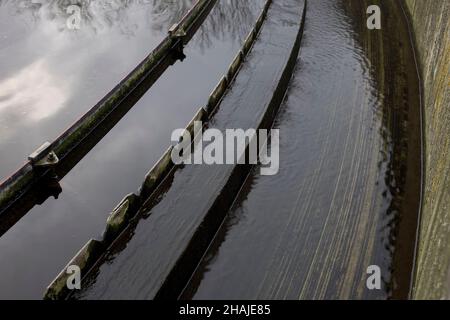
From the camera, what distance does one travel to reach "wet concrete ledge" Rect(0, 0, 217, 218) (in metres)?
11.2

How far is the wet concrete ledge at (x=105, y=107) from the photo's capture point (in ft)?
36.8

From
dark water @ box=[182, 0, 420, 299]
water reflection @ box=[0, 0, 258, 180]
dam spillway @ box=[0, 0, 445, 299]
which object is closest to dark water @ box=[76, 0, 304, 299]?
dam spillway @ box=[0, 0, 445, 299]

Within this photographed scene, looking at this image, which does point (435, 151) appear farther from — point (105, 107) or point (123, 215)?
point (105, 107)

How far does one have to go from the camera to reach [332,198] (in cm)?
1159

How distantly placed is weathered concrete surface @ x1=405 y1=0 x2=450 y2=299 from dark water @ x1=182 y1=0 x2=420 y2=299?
54 cm

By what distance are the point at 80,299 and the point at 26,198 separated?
150 inches

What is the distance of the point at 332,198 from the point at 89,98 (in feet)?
26.0

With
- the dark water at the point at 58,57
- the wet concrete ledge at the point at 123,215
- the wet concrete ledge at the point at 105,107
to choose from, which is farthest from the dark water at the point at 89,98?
the wet concrete ledge at the point at 123,215

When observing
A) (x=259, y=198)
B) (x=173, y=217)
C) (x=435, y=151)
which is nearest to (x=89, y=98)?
(x=173, y=217)

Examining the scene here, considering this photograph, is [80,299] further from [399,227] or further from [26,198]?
[399,227]

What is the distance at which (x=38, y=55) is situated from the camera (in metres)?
16.1

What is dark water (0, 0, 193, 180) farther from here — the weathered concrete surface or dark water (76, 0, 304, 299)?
the weathered concrete surface
